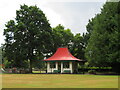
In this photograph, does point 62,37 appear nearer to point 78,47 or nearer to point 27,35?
point 78,47

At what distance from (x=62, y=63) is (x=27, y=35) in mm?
8868

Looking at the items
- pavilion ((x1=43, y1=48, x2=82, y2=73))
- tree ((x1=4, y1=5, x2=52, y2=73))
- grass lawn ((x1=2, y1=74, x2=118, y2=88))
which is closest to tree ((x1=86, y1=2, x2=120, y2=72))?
pavilion ((x1=43, y1=48, x2=82, y2=73))

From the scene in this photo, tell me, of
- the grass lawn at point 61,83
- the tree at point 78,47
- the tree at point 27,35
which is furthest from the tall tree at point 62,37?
the grass lawn at point 61,83

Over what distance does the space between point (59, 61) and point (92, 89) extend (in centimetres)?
3108

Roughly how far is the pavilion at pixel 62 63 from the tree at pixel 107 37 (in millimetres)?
8142

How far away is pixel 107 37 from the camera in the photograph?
31.9 metres

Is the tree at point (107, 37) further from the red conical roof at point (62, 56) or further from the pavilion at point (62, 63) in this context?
the red conical roof at point (62, 56)

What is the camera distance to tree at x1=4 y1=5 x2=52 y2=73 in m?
44.6

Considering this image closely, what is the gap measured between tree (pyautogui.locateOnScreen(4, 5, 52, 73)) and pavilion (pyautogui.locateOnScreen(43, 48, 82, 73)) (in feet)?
10.2

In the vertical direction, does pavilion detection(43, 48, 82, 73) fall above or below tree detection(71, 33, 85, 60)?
below

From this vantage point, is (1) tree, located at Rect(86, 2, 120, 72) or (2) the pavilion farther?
(2) the pavilion

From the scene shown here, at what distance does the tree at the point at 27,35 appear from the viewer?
44.6 metres

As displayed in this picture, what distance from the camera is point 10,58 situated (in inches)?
1784

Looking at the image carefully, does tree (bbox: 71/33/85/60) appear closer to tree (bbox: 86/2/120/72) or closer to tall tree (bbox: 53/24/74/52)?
tall tree (bbox: 53/24/74/52)
